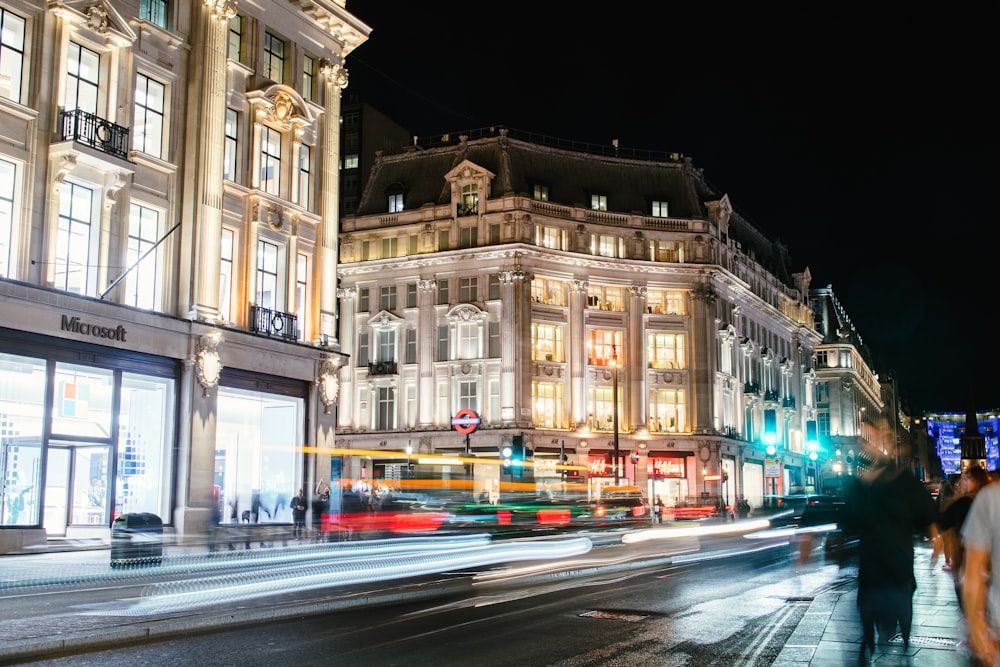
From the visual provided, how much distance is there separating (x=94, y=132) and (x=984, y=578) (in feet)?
87.1

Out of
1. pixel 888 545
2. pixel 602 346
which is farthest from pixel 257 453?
pixel 602 346

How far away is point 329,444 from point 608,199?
Answer: 4000cm

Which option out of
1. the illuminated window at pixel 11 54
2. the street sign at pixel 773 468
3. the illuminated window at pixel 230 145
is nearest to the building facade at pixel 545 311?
the street sign at pixel 773 468

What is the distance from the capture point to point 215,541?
2638cm

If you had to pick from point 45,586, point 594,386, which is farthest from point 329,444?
point 594,386

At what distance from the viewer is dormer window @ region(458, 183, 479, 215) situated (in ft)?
218

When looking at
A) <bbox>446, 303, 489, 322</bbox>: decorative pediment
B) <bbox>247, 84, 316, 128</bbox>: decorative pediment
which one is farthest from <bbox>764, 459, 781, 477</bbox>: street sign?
<bbox>446, 303, 489, 322</bbox>: decorative pediment

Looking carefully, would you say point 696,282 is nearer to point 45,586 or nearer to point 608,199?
point 608,199

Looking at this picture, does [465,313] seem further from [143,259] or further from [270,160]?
[143,259]

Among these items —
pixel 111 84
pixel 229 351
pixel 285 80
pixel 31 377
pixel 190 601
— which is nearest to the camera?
pixel 190 601

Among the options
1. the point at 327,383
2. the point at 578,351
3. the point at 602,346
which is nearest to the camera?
the point at 327,383

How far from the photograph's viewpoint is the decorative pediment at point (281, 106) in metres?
33.4

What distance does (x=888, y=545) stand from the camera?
8.62 m

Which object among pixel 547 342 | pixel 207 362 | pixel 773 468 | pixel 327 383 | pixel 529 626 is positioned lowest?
pixel 529 626
